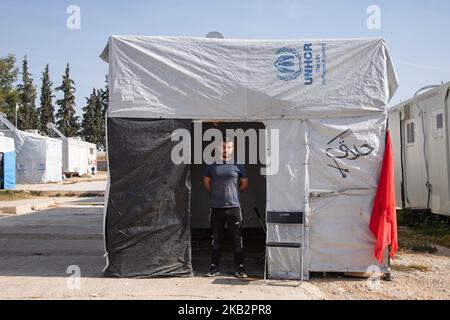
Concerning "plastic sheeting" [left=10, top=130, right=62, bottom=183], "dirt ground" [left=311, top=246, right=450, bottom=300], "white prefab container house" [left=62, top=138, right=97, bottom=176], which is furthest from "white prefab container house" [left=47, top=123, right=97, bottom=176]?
"dirt ground" [left=311, top=246, right=450, bottom=300]

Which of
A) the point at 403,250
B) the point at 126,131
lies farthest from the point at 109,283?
the point at 403,250

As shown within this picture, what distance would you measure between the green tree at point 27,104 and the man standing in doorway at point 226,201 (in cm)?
5969

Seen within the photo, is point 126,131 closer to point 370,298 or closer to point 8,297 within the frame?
point 8,297

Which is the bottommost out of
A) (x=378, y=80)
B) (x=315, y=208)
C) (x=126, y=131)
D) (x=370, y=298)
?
(x=370, y=298)

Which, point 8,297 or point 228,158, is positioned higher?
point 228,158

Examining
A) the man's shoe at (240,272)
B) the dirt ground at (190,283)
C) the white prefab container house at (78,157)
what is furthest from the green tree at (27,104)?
the man's shoe at (240,272)

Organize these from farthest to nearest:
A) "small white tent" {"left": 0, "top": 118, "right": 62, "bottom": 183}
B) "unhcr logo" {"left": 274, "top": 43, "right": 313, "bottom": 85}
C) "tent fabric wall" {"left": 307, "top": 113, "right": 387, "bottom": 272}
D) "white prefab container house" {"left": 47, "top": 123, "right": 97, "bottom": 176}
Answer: "white prefab container house" {"left": 47, "top": 123, "right": 97, "bottom": 176} < "small white tent" {"left": 0, "top": 118, "right": 62, "bottom": 183} < "unhcr logo" {"left": 274, "top": 43, "right": 313, "bottom": 85} < "tent fabric wall" {"left": 307, "top": 113, "right": 387, "bottom": 272}

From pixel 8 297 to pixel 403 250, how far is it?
6986 mm

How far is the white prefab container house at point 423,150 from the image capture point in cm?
1056

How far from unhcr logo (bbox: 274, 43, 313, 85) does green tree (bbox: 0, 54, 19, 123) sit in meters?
58.7

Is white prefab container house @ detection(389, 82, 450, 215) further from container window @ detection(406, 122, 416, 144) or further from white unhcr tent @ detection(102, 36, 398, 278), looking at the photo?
white unhcr tent @ detection(102, 36, 398, 278)

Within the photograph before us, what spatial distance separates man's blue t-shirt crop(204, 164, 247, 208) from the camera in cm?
705

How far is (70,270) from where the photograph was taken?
7578mm

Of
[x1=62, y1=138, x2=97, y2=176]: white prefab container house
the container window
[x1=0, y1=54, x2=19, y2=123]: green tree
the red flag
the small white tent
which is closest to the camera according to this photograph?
the red flag
